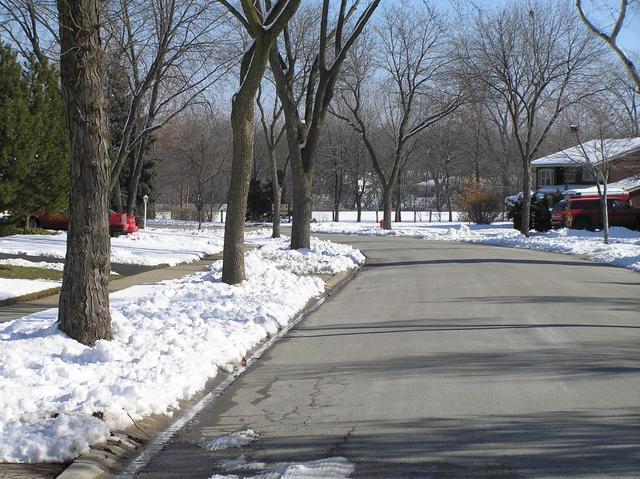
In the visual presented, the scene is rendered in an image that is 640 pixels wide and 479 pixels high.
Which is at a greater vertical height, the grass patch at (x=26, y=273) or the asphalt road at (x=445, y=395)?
the grass patch at (x=26, y=273)

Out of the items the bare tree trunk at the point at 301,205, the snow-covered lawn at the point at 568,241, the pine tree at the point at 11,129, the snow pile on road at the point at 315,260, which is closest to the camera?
the pine tree at the point at 11,129

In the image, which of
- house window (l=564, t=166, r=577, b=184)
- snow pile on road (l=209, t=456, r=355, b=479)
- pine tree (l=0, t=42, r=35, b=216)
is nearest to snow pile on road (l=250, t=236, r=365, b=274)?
pine tree (l=0, t=42, r=35, b=216)

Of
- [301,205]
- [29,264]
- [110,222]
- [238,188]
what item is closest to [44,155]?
[29,264]

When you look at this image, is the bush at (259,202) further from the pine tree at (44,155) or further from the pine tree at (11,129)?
the pine tree at (11,129)

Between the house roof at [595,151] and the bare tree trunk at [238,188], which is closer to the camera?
the bare tree trunk at [238,188]

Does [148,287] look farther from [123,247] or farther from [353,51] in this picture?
[353,51]

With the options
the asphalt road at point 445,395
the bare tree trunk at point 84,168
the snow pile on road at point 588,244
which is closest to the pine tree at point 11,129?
the asphalt road at point 445,395

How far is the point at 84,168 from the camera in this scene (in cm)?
882

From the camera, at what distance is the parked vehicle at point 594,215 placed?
4388 cm

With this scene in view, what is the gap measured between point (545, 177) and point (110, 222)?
4102 cm

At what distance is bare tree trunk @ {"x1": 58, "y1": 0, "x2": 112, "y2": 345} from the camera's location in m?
8.76

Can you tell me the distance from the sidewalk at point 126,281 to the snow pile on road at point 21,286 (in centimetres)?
36

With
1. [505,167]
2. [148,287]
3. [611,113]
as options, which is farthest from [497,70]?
[505,167]

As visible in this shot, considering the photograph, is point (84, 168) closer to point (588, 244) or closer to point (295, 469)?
point (295, 469)
